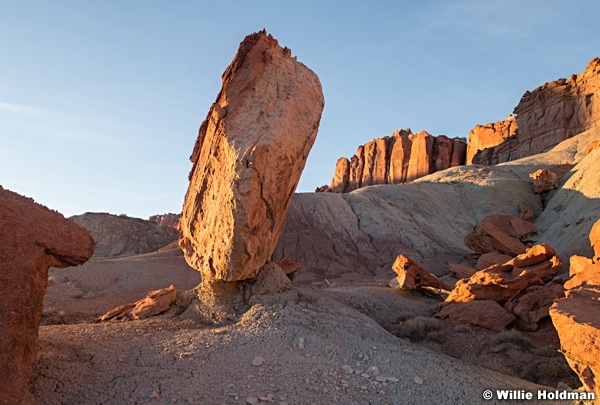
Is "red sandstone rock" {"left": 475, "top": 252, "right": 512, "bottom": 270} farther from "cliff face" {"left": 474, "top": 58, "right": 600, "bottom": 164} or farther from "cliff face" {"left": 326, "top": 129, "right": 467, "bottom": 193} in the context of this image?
"cliff face" {"left": 326, "top": 129, "right": 467, "bottom": 193}

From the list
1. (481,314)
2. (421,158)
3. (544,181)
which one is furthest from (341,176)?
(481,314)

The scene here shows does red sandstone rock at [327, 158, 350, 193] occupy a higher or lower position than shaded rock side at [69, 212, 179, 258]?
higher

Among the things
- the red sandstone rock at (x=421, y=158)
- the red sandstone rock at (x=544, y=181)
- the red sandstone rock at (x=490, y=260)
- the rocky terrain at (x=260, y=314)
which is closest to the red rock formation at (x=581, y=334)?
the rocky terrain at (x=260, y=314)

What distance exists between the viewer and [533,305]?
12.0 metres

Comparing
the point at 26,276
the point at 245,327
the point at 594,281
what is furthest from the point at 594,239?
the point at 26,276

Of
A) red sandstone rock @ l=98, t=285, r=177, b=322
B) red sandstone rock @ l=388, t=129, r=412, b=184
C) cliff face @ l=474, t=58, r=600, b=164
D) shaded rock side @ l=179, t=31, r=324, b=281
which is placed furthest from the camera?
red sandstone rock @ l=388, t=129, r=412, b=184

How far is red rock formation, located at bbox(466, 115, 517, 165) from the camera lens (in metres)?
67.1

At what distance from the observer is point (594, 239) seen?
8852 millimetres

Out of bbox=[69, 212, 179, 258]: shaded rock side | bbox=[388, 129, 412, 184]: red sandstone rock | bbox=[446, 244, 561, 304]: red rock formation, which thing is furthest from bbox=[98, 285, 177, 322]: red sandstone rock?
bbox=[388, 129, 412, 184]: red sandstone rock

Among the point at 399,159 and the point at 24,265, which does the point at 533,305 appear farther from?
the point at 399,159

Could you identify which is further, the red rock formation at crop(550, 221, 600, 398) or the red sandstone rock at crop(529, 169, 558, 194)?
the red sandstone rock at crop(529, 169, 558, 194)

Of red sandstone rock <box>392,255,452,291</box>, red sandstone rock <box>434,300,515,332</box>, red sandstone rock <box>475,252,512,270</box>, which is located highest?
red sandstone rock <box>475,252,512,270</box>

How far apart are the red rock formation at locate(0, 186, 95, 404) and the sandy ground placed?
63cm

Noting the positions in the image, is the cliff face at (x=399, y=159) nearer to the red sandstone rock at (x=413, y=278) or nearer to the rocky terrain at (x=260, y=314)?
the rocky terrain at (x=260, y=314)
